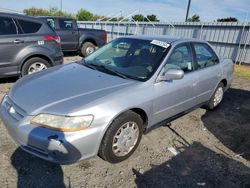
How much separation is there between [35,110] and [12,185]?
0.84 metres

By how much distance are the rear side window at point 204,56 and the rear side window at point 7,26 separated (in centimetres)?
412

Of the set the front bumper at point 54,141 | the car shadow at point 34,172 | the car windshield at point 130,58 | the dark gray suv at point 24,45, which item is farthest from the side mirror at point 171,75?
the dark gray suv at point 24,45

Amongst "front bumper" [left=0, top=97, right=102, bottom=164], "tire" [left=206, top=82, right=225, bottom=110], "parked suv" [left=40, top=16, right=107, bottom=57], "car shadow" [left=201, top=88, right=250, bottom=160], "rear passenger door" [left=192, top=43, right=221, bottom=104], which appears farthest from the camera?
"parked suv" [left=40, top=16, right=107, bottom=57]

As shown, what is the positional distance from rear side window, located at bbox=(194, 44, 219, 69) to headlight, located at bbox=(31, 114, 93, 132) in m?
2.57

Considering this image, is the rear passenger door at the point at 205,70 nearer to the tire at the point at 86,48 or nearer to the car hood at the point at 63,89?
the car hood at the point at 63,89

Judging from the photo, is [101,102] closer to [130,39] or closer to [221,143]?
[130,39]

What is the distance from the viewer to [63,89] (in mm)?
3102

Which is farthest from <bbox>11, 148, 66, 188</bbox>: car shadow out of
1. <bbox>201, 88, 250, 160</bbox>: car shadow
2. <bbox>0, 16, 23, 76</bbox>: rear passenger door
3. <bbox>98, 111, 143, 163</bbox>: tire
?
<bbox>0, 16, 23, 76</bbox>: rear passenger door

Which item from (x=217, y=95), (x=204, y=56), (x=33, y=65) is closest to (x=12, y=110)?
(x=33, y=65)

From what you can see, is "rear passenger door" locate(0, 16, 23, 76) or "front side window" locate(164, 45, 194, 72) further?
"rear passenger door" locate(0, 16, 23, 76)

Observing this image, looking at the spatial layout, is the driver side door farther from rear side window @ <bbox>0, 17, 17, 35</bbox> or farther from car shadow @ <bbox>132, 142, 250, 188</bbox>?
rear side window @ <bbox>0, 17, 17, 35</bbox>

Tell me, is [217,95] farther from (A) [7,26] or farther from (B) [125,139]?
(A) [7,26]

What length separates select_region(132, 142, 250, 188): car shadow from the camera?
2947mm

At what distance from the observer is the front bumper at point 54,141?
2584 mm
